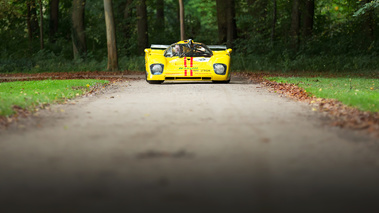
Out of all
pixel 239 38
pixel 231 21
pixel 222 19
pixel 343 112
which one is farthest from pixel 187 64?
A: pixel 222 19

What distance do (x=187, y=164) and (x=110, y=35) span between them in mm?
24650

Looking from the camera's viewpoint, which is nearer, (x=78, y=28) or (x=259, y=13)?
(x=78, y=28)

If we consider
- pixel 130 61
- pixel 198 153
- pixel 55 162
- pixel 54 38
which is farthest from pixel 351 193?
pixel 54 38

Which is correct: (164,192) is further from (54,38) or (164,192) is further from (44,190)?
(54,38)

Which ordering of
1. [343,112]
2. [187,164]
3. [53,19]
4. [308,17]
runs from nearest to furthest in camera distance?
[187,164]
[343,112]
[308,17]
[53,19]

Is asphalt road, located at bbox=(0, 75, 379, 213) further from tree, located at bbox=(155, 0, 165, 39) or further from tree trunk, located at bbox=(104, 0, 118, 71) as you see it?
tree, located at bbox=(155, 0, 165, 39)

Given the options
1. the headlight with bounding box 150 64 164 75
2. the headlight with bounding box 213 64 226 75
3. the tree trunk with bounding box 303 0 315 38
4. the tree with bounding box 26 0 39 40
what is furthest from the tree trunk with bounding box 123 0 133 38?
the headlight with bounding box 213 64 226 75

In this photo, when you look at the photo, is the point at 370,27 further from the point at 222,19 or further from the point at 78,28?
the point at 78,28

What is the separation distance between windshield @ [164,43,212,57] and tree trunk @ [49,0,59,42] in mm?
28862

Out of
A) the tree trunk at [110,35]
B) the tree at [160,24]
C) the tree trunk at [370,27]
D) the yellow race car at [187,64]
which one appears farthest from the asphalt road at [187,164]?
the tree at [160,24]

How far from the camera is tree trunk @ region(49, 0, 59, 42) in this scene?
1850 inches

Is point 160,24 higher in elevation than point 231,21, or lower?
lower

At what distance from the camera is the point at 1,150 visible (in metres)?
7.36

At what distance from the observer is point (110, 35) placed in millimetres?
30328
